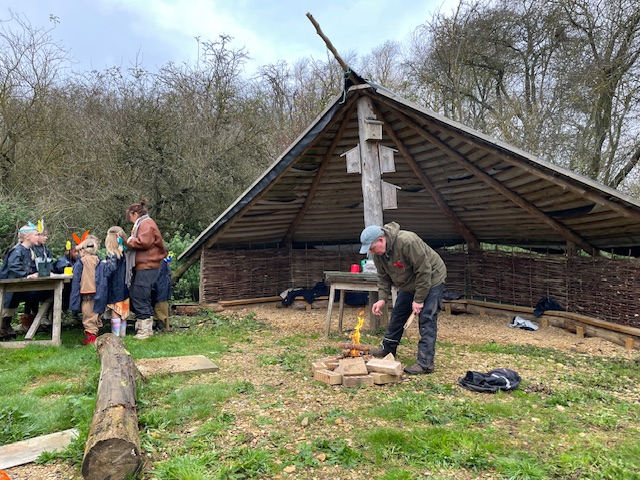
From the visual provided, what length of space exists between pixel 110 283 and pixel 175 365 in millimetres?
2068

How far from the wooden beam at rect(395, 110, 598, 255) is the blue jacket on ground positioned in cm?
448

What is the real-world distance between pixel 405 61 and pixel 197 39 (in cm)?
753

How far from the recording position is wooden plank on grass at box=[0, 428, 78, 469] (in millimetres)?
2824

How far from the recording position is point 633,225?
620cm

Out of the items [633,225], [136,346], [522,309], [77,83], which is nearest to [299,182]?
[136,346]

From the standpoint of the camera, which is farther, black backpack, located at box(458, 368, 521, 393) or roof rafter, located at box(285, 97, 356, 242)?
roof rafter, located at box(285, 97, 356, 242)

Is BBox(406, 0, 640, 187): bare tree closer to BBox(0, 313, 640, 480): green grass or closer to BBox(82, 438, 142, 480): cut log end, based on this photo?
BBox(0, 313, 640, 480): green grass

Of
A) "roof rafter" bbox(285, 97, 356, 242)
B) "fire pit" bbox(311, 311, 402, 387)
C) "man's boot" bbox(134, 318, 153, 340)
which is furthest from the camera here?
"roof rafter" bbox(285, 97, 356, 242)

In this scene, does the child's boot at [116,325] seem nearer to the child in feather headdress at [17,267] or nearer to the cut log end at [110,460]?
the child in feather headdress at [17,267]

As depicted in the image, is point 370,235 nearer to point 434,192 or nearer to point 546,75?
point 434,192

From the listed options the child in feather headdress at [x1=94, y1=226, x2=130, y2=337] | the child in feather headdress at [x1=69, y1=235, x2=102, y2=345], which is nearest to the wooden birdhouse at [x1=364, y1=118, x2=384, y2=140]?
the child in feather headdress at [x1=94, y1=226, x2=130, y2=337]

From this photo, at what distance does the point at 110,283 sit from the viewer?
20.2ft

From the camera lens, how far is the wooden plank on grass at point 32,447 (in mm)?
2824

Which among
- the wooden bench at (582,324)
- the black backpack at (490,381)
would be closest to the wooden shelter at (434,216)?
the wooden bench at (582,324)
